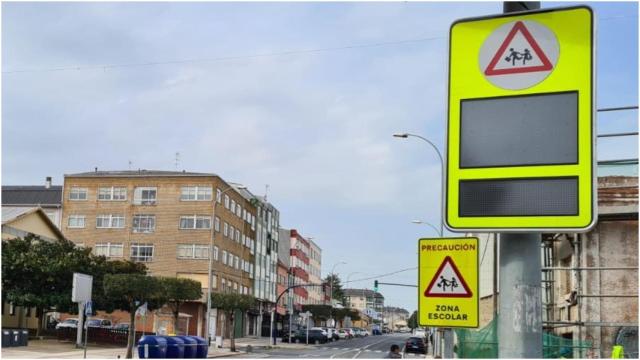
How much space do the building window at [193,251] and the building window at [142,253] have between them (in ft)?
11.0

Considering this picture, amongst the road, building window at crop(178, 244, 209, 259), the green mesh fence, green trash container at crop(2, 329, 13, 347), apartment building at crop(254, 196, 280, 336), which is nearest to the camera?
the green mesh fence

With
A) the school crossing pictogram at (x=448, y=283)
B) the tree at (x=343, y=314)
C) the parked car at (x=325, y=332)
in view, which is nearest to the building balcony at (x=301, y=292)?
the tree at (x=343, y=314)

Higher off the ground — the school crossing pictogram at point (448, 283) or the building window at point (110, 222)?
the building window at point (110, 222)

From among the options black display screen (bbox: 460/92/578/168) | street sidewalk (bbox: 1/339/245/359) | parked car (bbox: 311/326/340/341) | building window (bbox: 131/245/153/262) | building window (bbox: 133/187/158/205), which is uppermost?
building window (bbox: 133/187/158/205)

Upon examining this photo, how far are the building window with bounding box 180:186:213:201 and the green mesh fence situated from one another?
52.4m

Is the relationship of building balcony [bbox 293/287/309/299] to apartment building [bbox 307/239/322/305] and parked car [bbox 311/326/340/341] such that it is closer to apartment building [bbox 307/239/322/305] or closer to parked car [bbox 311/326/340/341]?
apartment building [bbox 307/239/322/305]

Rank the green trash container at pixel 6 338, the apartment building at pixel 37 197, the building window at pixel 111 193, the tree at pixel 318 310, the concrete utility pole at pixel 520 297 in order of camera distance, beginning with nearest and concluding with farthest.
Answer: the concrete utility pole at pixel 520 297, the green trash container at pixel 6 338, the building window at pixel 111 193, the apartment building at pixel 37 197, the tree at pixel 318 310

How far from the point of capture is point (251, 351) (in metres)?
56.2

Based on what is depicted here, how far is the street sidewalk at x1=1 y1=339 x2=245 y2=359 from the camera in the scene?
36.4m

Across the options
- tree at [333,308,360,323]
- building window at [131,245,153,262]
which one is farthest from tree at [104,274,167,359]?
tree at [333,308,360,323]

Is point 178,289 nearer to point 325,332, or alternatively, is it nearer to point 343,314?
point 325,332

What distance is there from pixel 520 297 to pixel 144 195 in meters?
75.3

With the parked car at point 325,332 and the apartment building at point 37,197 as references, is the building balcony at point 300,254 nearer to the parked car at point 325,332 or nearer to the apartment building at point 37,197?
the parked car at point 325,332

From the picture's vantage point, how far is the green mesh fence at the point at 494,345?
45.1 feet
